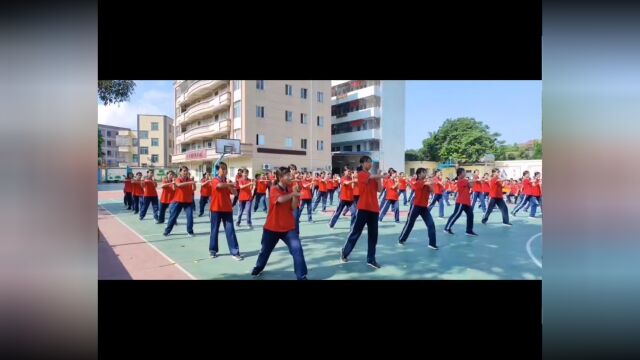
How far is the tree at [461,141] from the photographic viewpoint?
103ft

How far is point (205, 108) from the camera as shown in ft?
94.2

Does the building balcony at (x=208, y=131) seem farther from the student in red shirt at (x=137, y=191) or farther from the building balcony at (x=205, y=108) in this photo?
the student in red shirt at (x=137, y=191)

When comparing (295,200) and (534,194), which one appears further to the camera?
(534,194)

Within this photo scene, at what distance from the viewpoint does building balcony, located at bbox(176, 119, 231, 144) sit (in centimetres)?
2594

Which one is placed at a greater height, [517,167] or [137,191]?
[517,167]

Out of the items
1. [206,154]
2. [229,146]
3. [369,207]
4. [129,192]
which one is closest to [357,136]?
[206,154]

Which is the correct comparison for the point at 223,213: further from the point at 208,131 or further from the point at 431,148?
the point at 431,148

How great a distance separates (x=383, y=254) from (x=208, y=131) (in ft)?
83.4

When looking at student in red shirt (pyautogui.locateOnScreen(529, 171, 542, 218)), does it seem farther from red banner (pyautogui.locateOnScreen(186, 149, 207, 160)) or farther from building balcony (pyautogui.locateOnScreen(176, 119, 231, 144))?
red banner (pyautogui.locateOnScreen(186, 149, 207, 160))
